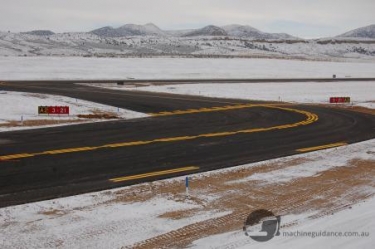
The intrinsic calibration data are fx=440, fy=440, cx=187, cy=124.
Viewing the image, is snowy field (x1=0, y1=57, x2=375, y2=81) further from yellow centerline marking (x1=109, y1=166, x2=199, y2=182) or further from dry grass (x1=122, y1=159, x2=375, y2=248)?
dry grass (x1=122, y1=159, x2=375, y2=248)

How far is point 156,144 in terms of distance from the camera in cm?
2044

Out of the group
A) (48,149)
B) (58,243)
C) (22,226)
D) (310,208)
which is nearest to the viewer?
(58,243)

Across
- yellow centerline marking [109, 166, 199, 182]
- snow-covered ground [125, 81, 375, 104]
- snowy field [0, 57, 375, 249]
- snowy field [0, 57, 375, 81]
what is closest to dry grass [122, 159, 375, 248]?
snowy field [0, 57, 375, 249]

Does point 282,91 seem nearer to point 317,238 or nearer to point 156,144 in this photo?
point 156,144

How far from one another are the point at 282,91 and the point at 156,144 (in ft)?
116

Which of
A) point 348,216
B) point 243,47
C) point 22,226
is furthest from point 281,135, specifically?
point 243,47

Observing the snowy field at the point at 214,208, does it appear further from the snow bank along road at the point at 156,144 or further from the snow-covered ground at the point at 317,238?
the snow bank along road at the point at 156,144

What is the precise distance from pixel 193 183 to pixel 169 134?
30.2 feet

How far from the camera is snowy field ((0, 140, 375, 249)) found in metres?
9.41

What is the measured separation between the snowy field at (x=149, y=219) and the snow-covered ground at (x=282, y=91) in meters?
32.3

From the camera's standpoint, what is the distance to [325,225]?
34.1ft

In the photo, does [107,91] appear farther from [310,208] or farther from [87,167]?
[310,208]

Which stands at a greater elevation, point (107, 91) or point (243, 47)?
point (243, 47)

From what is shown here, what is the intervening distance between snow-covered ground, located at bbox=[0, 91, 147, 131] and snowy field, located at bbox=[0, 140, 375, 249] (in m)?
14.0
